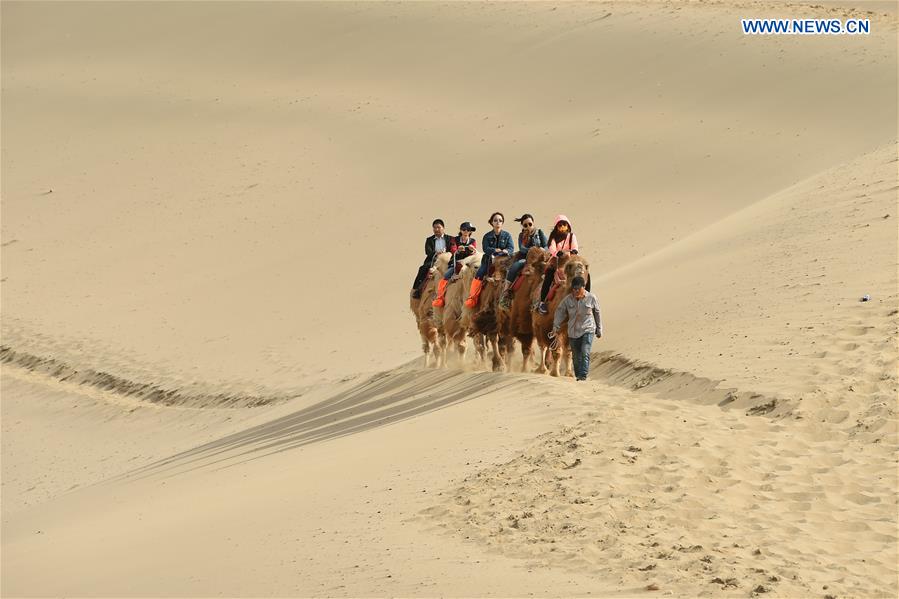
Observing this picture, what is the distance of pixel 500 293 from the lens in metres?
17.4

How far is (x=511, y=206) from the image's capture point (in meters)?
32.1

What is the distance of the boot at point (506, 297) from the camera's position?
669 inches

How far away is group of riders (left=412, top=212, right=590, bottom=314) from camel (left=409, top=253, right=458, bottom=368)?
148mm

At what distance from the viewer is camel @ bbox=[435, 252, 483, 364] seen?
18188 mm

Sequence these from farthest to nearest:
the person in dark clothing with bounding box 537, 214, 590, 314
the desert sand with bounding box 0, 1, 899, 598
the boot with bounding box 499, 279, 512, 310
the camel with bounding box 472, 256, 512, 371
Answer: the camel with bounding box 472, 256, 512, 371 < the boot with bounding box 499, 279, 512, 310 < the person in dark clothing with bounding box 537, 214, 590, 314 < the desert sand with bounding box 0, 1, 899, 598

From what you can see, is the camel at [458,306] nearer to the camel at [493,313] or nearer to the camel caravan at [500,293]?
the camel caravan at [500,293]

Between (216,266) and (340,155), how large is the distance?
604 centimetres

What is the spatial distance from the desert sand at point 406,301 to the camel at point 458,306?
2.38ft

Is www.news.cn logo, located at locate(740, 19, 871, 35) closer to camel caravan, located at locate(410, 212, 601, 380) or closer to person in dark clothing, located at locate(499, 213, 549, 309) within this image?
camel caravan, located at locate(410, 212, 601, 380)

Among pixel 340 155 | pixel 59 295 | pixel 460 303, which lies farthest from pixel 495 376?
pixel 340 155

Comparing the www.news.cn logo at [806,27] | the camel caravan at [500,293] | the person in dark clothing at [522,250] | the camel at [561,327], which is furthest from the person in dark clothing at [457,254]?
the www.news.cn logo at [806,27]

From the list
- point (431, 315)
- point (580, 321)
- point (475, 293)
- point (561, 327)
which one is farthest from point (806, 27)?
point (580, 321)

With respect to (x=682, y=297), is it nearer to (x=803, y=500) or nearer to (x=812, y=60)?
(x=803, y=500)

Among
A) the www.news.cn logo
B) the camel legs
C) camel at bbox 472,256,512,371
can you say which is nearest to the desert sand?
the www.news.cn logo
